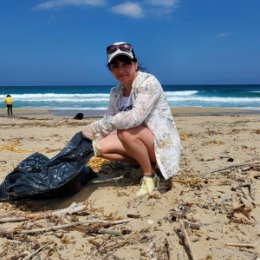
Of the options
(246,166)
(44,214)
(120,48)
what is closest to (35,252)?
(44,214)

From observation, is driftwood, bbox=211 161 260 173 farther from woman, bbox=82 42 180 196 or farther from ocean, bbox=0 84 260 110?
ocean, bbox=0 84 260 110

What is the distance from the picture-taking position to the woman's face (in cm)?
404

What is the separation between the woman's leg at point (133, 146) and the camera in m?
4.00

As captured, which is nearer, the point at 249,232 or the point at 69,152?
the point at 249,232

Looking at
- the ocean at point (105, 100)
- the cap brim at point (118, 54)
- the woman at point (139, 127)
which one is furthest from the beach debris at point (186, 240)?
the ocean at point (105, 100)

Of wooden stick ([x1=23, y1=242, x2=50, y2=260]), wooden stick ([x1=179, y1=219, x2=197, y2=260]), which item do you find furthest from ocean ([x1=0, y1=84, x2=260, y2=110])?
wooden stick ([x1=23, y1=242, x2=50, y2=260])

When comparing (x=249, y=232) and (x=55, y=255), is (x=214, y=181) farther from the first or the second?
(x=55, y=255)

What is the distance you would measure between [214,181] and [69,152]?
1603 millimetres

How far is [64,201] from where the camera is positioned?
4160mm

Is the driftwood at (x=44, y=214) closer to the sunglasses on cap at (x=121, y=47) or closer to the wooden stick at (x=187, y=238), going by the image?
the wooden stick at (x=187, y=238)

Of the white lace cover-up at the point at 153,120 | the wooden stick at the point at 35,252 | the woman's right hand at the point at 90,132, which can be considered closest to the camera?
the wooden stick at the point at 35,252

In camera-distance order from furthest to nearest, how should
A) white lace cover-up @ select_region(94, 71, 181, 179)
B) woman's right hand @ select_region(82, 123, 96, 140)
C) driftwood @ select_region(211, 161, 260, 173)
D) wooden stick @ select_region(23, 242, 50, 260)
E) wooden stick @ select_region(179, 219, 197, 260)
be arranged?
driftwood @ select_region(211, 161, 260, 173), woman's right hand @ select_region(82, 123, 96, 140), white lace cover-up @ select_region(94, 71, 181, 179), wooden stick @ select_region(23, 242, 50, 260), wooden stick @ select_region(179, 219, 197, 260)

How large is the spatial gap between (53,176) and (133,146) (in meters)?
0.89

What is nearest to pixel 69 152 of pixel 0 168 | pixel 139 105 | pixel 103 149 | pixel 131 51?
pixel 103 149
